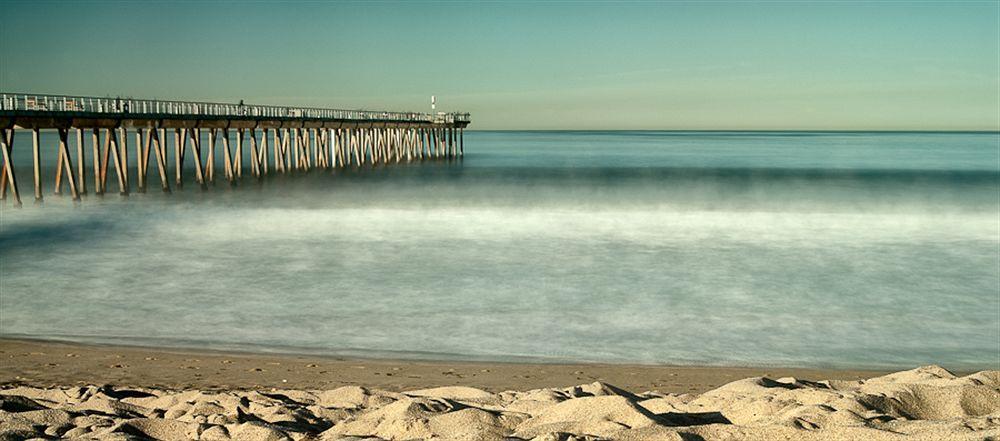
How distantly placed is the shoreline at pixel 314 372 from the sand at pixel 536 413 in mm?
983

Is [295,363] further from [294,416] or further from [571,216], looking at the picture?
[571,216]

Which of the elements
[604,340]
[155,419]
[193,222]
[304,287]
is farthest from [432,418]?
[193,222]

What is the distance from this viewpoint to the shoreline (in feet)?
26.5

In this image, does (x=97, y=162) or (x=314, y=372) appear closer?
(x=314, y=372)

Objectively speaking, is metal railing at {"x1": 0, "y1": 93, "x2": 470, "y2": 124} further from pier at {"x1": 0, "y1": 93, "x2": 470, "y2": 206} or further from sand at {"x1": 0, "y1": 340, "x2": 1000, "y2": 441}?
sand at {"x1": 0, "y1": 340, "x2": 1000, "y2": 441}

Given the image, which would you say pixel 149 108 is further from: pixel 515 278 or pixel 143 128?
pixel 515 278

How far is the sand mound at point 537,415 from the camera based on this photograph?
16.2 ft

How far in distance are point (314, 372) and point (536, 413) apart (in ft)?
11.2

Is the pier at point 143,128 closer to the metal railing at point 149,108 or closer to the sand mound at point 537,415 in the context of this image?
the metal railing at point 149,108

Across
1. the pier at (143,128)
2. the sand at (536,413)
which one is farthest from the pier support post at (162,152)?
the sand at (536,413)

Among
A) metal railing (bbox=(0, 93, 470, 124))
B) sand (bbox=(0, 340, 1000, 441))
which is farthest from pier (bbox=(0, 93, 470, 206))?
sand (bbox=(0, 340, 1000, 441))

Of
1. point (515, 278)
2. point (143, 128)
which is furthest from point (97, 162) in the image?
point (515, 278)

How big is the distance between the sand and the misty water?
2973 millimetres

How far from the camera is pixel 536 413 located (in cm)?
568
